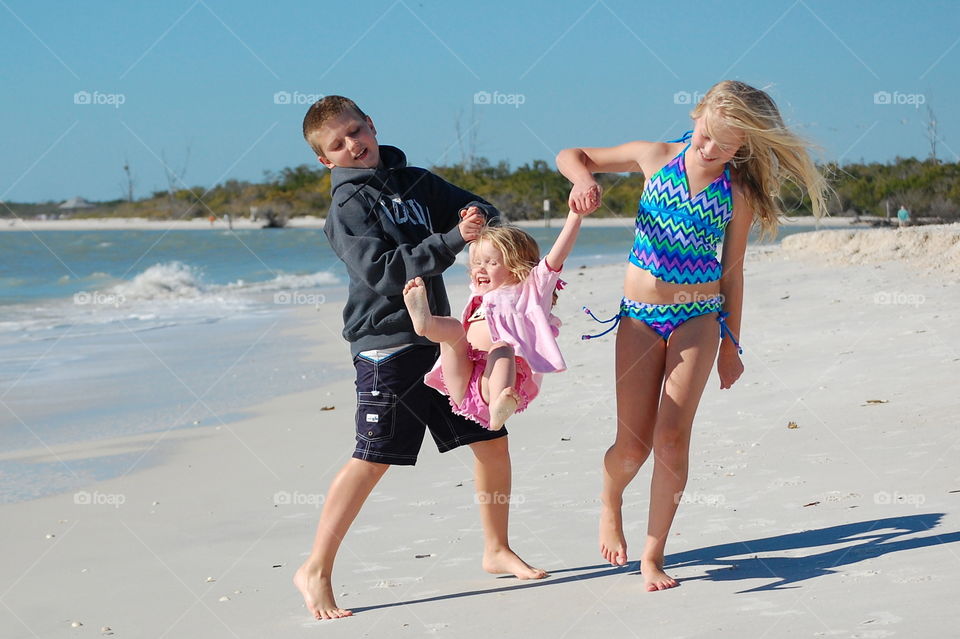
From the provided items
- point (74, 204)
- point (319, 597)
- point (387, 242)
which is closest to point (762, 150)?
point (387, 242)

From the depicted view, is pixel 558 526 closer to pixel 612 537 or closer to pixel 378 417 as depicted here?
pixel 612 537

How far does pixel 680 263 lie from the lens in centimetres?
355

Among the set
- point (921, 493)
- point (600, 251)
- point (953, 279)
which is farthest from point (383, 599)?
point (600, 251)

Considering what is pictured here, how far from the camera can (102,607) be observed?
363cm

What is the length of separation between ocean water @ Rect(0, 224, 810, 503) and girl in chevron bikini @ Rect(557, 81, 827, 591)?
3.20 m

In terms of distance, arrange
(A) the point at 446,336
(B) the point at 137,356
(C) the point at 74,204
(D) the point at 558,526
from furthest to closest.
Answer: (C) the point at 74,204 → (B) the point at 137,356 → (D) the point at 558,526 → (A) the point at 446,336

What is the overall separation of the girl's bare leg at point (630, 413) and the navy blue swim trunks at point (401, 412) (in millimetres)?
468

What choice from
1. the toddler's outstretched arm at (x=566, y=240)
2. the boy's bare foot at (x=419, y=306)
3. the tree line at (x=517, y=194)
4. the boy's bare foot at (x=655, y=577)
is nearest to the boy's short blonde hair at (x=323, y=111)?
the boy's bare foot at (x=419, y=306)

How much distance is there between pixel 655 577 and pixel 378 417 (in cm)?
103

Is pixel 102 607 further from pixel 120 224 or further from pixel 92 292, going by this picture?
pixel 120 224

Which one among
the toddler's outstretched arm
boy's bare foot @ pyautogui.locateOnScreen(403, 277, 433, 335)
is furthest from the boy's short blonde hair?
the toddler's outstretched arm

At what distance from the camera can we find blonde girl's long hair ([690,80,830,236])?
3.40 m

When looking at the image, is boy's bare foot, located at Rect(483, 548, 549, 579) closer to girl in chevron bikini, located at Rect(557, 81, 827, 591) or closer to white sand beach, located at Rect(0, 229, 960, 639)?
white sand beach, located at Rect(0, 229, 960, 639)

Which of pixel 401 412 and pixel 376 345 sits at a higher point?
pixel 376 345
